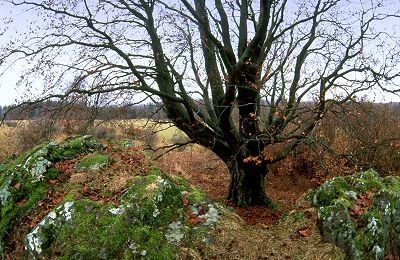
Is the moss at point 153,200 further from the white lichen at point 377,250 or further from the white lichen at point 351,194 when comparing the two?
the white lichen at point 377,250

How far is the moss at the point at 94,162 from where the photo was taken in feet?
27.3

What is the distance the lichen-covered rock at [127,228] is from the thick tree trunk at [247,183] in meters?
3.35

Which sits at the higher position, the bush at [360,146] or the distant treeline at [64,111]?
the distant treeline at [64,111]

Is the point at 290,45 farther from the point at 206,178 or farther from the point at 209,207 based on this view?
the point at 206,178

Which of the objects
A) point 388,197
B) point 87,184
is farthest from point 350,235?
point 87,184

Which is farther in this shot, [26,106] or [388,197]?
[26,106]

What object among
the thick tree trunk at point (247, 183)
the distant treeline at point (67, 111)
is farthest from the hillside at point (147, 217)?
the thick tree trunk at point (247, 183)

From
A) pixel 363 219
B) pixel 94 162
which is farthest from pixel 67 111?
pixel 363 219

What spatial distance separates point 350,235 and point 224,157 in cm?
497

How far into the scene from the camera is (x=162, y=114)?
11.5m

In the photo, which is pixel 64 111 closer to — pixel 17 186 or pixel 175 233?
pixel 17 186

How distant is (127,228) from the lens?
6.38 metres

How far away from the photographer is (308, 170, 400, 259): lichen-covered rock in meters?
6.36

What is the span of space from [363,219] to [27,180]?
6482mm
